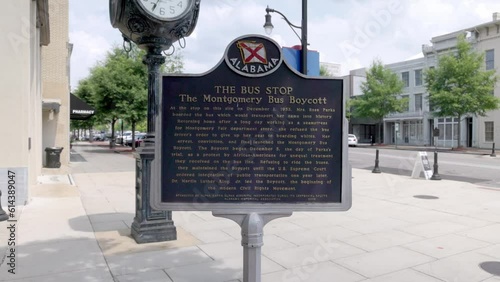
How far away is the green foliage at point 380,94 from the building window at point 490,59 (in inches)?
357

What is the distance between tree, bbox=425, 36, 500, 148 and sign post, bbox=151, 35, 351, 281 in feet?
116

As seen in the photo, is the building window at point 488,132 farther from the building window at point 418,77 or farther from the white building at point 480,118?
the building window at point 418,77

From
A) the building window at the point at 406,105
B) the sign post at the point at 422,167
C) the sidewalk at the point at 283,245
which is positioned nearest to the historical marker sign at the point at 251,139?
the sidewalk at the point at 283,245

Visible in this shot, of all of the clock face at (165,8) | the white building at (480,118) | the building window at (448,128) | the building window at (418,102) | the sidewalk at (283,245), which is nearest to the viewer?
the sidewalk at (283,245)

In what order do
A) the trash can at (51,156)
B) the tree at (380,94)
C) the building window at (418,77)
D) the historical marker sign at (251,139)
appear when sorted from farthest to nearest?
the building window at (418,77)
the tree at (380,94)
the trash can at (51,156)
the historical marker sign at (251,139)

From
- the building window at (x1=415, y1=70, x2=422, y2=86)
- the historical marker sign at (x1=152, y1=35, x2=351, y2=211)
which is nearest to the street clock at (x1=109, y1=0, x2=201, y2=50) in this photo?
the historical marker sign at (x1=152, y1=35, x2=351, y2=211)

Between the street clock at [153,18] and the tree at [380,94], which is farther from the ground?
the tree at [380,94]

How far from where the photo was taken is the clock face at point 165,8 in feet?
18.2

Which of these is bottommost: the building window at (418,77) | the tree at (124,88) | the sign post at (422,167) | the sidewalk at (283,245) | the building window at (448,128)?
the sidewalk at (283,245)

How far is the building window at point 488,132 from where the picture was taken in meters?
39.0

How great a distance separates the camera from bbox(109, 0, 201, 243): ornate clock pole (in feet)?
18.5

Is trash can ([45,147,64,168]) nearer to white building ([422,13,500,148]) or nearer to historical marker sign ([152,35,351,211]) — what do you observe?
historical marker sign ([152,35,351,211])

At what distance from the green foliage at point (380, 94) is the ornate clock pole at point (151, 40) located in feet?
141

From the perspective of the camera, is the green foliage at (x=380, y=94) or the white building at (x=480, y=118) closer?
the white building at (x=480, y=118)
